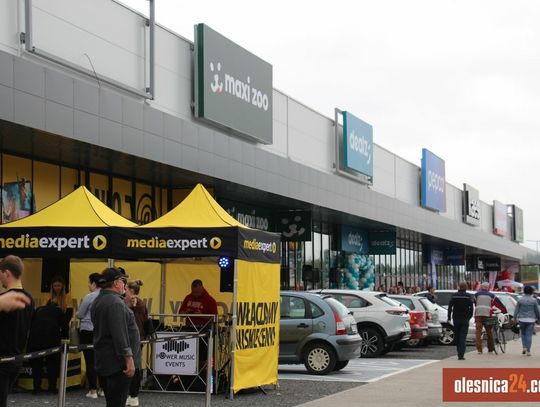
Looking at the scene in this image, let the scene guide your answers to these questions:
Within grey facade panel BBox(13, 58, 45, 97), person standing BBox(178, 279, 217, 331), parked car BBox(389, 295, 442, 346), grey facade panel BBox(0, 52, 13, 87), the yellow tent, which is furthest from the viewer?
parked car BBox(389, 295, 442, 346)

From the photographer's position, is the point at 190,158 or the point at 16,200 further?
the point at 190,158

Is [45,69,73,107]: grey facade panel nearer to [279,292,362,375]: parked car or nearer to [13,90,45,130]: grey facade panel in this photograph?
[13,90,45,130]: grey facade panel

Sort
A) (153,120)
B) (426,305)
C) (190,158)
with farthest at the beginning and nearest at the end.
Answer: (426,305) → (190,158) → (153,120)

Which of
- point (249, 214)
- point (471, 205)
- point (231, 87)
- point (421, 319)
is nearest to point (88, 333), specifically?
point (231, 87)

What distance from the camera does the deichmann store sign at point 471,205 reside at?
2247 inches

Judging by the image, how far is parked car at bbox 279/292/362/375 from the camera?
17891mm

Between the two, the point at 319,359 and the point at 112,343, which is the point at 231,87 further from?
the point at 112,343

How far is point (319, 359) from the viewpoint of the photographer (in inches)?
713

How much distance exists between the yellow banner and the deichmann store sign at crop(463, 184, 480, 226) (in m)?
42.5

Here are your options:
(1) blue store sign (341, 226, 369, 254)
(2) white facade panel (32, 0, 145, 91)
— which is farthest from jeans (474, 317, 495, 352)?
(1) blue store sign (341, 226, 369, 254)

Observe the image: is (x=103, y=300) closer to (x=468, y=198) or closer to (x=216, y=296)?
(x=216, y=296)

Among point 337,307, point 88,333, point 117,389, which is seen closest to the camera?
point 117,389

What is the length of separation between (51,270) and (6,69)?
3242 mm

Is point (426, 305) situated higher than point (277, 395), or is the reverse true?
point (426, 305)
